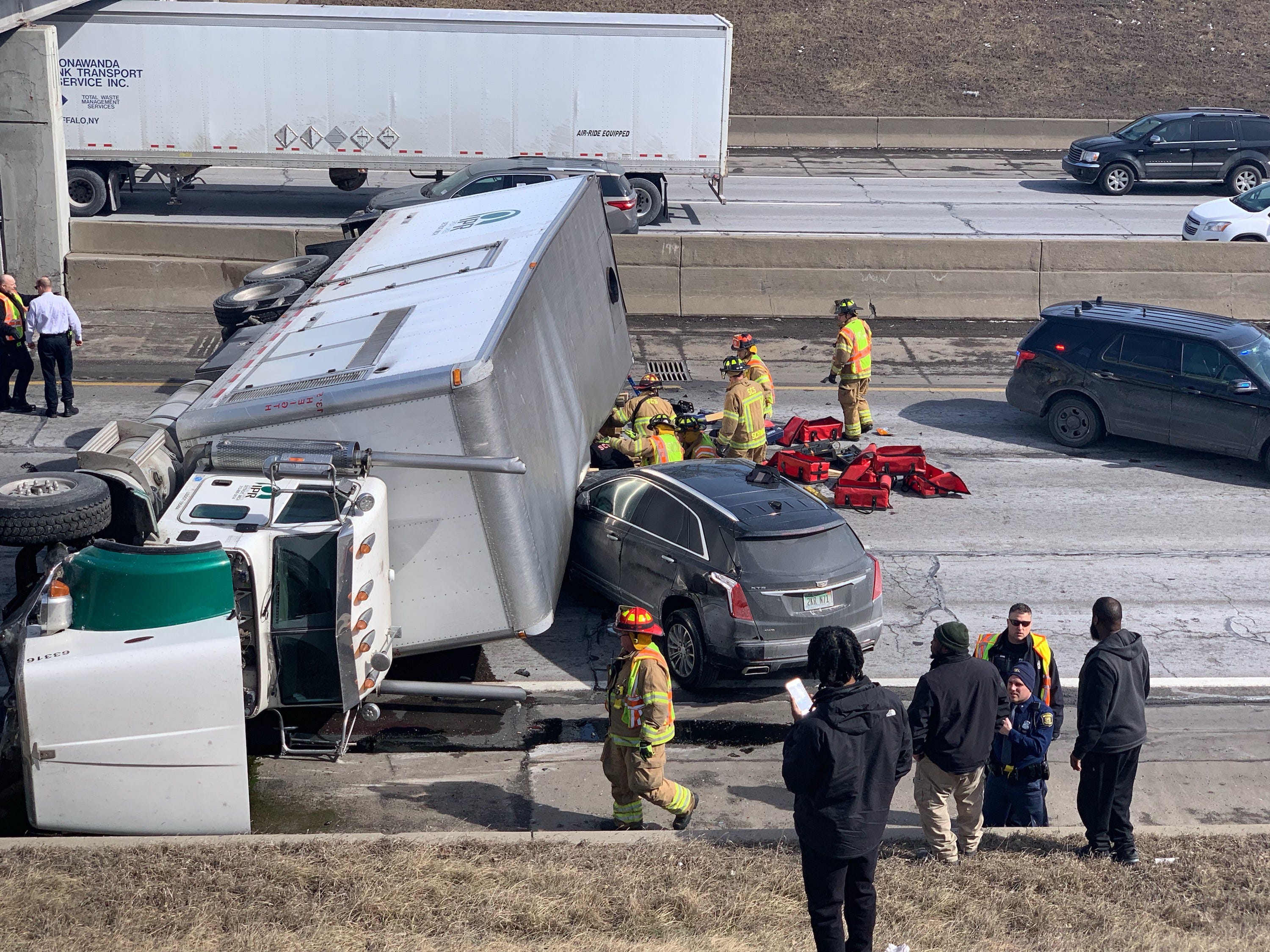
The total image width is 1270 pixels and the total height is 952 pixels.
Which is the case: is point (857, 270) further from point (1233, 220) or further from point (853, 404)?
point (1233, 220)

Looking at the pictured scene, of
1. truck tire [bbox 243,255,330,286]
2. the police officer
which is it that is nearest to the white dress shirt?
truck tire [bbox 243,255,330,286]

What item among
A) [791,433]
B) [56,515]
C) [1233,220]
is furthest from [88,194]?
[1233,220]

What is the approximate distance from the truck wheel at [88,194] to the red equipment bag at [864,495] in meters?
18.1

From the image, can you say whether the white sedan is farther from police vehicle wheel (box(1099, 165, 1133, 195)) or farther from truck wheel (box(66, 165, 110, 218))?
truck wheel (box(66, 165, 110, 218))

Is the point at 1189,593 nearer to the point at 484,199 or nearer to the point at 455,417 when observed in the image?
the point at 455,417

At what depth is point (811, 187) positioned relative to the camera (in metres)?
31.2

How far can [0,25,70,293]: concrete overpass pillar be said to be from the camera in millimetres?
19812

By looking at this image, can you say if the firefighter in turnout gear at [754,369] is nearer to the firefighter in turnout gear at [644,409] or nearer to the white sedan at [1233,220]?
the firefighter in turnout gear at [644,409]

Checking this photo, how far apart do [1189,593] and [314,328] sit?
8108 millimetres

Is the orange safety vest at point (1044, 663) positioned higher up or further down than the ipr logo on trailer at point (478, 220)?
further down

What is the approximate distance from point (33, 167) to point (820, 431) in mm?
13043

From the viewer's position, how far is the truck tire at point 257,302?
1584cm

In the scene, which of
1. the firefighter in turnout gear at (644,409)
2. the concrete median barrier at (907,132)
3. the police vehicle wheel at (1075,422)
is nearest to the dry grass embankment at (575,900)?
the firefighter in turnout gear at (644,409)

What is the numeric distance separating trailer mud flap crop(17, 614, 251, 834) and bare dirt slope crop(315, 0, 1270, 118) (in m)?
31.8
